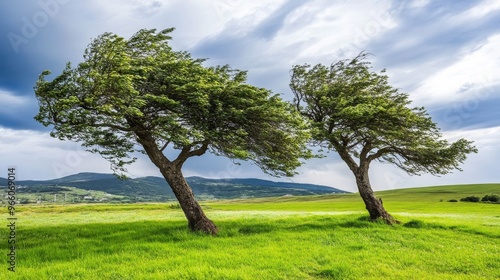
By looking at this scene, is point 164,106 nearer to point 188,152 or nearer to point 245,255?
point 188,152

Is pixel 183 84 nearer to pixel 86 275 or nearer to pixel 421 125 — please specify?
pixel 86 275

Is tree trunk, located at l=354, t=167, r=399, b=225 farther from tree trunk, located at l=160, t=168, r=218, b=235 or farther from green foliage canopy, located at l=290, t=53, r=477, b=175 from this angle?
tree trunk, located at l=160, t=168, r=218, b=235

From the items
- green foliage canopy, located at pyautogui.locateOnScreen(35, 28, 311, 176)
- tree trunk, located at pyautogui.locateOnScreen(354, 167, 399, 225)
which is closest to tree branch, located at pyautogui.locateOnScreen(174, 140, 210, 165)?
green foliage canopy, located at pyautogui.locateOnScreen(35, 28, 311, 176)

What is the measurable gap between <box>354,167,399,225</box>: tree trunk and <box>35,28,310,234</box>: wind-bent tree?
9146mm

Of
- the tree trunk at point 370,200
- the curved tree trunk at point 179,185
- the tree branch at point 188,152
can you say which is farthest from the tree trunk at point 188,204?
the tree trunk at point 370,200

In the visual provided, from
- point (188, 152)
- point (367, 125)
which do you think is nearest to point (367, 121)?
point (367, 125)

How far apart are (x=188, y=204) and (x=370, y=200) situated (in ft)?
56.2

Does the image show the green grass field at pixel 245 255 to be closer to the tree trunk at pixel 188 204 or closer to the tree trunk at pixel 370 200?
the tree trunk at pixel 188 204

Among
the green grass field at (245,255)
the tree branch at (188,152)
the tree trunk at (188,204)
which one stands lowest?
the green grass field at (245,255)

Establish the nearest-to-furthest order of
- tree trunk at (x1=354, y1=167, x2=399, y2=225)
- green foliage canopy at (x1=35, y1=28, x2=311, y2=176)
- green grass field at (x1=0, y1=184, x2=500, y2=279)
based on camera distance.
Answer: green grass field at (x1=0, y1=184, x2=500, y2=279), green foliage canopy at (x1=35, y1=28, x2=311, y2=176), tree trunk at (x1=354, y1=167, x2=399, y2=225)

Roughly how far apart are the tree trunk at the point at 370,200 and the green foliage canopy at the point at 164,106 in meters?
9.06

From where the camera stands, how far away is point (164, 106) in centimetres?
2141

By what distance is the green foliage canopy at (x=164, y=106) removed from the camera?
18.6m

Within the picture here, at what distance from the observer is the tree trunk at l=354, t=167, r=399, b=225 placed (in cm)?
2958
